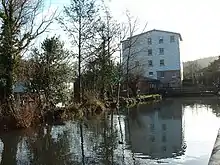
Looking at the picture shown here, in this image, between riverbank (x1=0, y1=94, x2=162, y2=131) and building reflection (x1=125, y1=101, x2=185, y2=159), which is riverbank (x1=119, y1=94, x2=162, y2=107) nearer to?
riverbank (x1=0, y1=94, x2=162, y2=131)

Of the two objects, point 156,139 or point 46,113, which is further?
point 46,113

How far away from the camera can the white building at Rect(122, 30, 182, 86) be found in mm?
58062

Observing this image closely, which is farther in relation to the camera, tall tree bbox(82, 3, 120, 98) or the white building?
the white building

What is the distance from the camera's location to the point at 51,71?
24.6 meters

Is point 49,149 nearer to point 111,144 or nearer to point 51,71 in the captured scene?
point 111,144

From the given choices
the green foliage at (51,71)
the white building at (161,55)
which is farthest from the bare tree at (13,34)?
the white building at (161,55)

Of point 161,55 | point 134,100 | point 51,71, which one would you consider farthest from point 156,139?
point 161,55

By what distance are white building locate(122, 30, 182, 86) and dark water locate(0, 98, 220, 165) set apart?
39.4 metres

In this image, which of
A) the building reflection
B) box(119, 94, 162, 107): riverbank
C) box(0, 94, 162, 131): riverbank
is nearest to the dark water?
the building reflection

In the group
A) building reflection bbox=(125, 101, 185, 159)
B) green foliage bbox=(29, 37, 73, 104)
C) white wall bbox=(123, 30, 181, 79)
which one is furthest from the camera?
white wall bbox=(123, 30, 181, 79)

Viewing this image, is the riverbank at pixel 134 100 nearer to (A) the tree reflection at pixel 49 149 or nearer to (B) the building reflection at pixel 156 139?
(B) the building reflection at pixel 156 139

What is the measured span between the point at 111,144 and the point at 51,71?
12609 millimetres

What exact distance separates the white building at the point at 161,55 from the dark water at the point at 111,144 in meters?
39.4

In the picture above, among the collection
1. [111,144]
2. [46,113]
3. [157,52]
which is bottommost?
[111,144]
